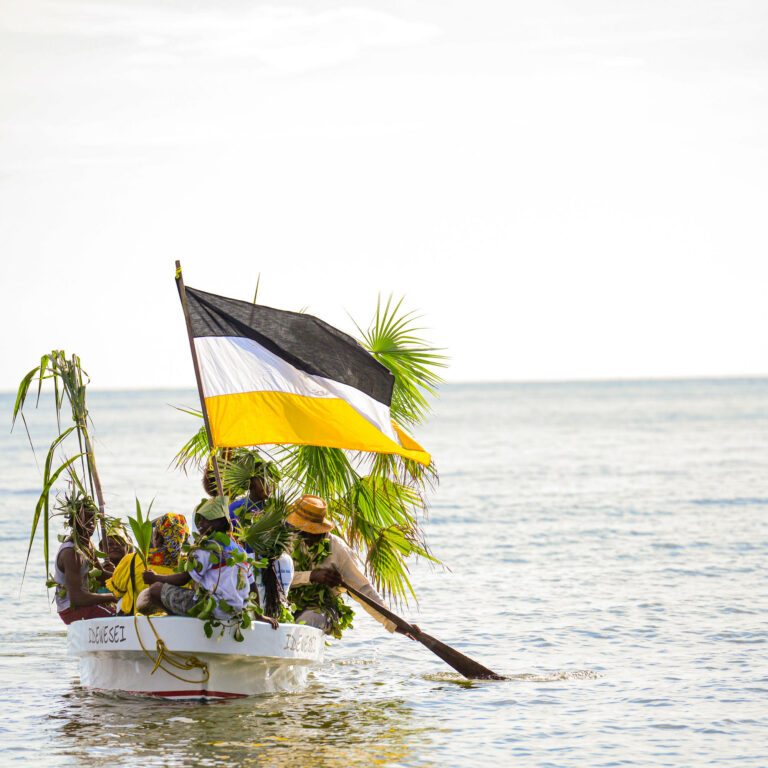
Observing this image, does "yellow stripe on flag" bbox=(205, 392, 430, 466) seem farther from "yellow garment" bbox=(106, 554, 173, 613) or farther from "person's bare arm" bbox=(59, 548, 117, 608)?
"person's bare arm" bbox=(59, 548, 117, 608)

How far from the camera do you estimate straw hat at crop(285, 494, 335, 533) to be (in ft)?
39.4

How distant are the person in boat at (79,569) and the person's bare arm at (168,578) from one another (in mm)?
1152

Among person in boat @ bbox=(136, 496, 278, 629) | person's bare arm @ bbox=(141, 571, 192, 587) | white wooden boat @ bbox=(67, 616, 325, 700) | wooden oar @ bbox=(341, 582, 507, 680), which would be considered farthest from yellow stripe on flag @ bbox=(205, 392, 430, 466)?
wooden oar @ bbox=(341, 582, 507, 680)

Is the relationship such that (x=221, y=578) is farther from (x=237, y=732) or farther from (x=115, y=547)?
(x=115, y=547)

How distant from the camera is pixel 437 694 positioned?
1265cm

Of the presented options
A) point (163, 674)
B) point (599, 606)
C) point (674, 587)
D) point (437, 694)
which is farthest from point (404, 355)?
point (674, 587)

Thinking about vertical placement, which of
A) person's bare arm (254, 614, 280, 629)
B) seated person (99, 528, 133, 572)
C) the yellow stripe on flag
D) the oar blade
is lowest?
the oar blade

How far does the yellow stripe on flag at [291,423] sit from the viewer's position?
11.2 meters

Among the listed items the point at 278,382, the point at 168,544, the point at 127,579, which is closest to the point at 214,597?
the point at 168,544

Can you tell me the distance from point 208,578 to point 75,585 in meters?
1.95

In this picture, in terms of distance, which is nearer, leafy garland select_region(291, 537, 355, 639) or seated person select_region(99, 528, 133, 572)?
seated person select_region(99, 528, 133, 572)

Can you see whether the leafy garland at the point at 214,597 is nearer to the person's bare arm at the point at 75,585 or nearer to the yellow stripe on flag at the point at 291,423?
the yellow stripe on flag at the point at 291,423

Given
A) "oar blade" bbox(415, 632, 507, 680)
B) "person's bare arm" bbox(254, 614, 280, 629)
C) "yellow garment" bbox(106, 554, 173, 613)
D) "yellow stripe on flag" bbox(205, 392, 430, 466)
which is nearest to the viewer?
"person's bare arm" bbox(254, 614, 280, 629)

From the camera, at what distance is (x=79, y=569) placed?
1141cm
